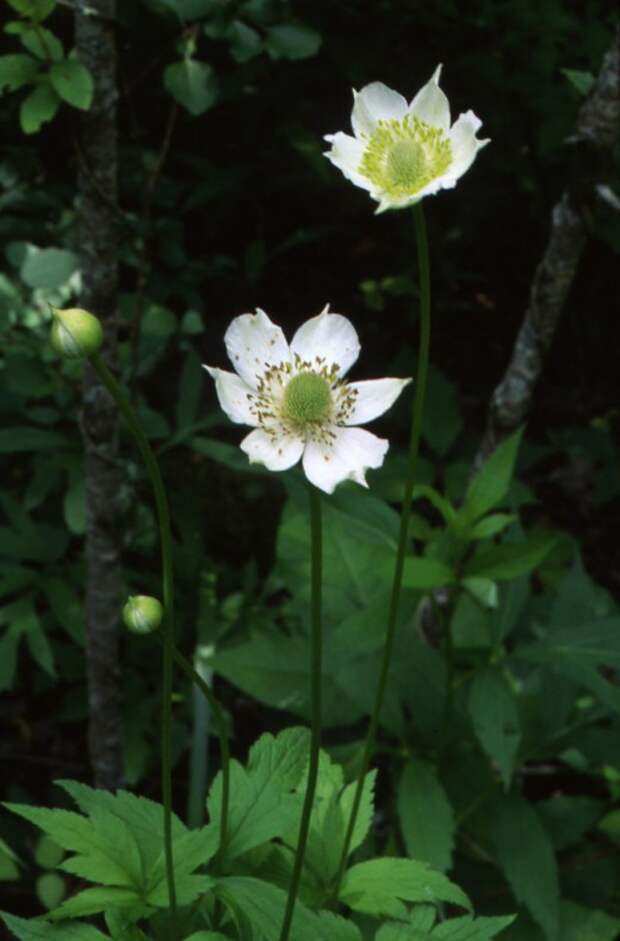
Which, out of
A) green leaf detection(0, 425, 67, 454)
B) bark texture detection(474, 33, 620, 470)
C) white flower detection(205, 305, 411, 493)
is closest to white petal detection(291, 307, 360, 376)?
white flower detection(205, 305, 411, 493)

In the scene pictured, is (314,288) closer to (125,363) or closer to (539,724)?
(125,363)

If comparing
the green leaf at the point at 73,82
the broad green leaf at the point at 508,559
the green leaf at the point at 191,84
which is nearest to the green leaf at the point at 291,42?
the green leaf at the point at 191,84

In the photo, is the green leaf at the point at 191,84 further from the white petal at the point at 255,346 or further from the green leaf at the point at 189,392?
the white petal at the point at 255,346

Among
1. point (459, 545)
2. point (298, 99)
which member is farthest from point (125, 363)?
point (459, 545)

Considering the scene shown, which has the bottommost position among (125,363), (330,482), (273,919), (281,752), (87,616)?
(273,919)

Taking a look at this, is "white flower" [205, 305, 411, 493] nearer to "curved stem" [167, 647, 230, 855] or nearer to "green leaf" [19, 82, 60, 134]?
"curved stem" [167, 647, 230, 855]

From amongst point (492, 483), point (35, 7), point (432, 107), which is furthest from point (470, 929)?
point (35, 7)
